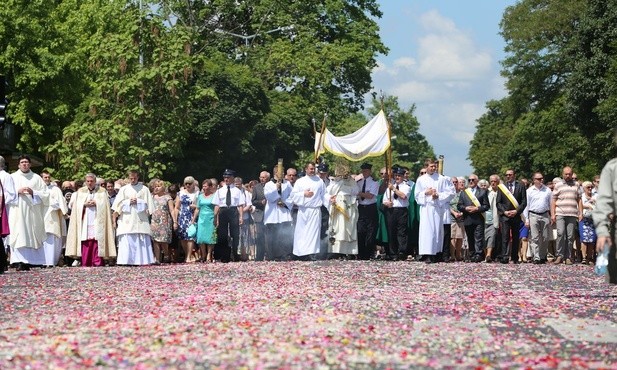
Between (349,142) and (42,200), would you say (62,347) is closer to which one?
(42,200)

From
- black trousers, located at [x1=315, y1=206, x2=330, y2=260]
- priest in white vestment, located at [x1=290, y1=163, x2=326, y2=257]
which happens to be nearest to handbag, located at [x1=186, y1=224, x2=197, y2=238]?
priest in white vestment, located at [x1=290, y1=163, x2=326, y2=257]

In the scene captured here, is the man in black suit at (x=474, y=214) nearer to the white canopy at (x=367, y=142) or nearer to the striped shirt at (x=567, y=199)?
the striped shirt at (x=567, y=199)

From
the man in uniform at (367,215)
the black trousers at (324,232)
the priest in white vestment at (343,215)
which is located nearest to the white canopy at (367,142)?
the man in uniform at (367,215)

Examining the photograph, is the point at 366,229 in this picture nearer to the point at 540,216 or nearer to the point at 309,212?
the point at 309,212

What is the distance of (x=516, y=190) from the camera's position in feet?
93.8

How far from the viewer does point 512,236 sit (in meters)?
28.8

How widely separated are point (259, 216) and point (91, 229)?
13.6ft

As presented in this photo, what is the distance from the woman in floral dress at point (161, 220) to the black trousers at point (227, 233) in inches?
42.7

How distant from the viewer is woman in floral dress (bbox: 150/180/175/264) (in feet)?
94.7

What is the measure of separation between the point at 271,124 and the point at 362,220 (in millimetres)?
32867

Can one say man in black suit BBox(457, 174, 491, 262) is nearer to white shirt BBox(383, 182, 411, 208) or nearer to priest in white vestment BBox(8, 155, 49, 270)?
white shirt BBox(383, 182, 411, 208)

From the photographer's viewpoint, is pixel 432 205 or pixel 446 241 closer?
pixel 432 205

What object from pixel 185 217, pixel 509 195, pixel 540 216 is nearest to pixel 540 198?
pixel 540 216

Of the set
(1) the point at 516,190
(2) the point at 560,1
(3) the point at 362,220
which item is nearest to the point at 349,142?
(3) the point at 362,220
